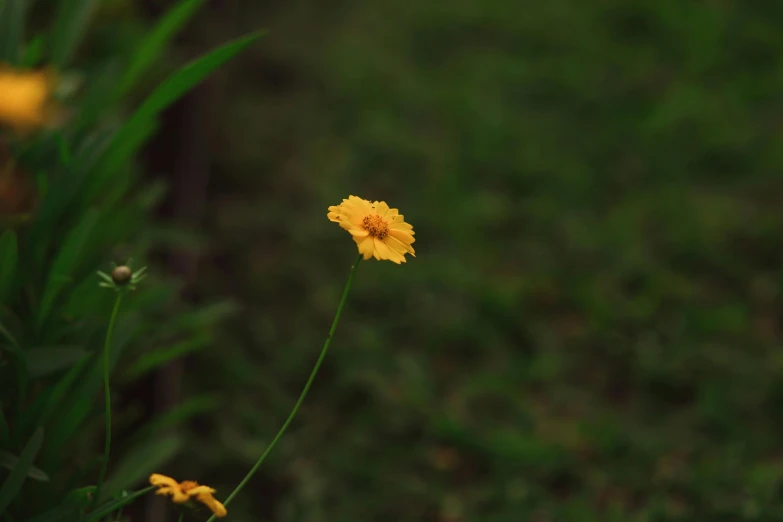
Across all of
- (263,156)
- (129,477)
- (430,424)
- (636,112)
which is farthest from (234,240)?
(636,112)

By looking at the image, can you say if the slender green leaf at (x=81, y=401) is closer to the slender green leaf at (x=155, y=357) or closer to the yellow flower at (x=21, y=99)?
the slender green leaf at (x=155, y=357)

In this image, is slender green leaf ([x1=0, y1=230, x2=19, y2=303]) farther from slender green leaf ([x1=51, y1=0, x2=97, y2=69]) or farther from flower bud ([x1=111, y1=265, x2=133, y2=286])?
slender green leaf ([x1=51, y1=0, x2=97, y2=69])

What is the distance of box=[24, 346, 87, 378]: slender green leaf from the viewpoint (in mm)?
1052

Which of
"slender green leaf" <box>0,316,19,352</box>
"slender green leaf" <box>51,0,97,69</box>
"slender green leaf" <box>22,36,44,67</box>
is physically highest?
"slender green leaf" <box>51,0,97,69</box>

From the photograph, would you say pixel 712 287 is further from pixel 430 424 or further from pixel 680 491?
pixel 430 424

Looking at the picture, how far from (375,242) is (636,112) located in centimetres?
232

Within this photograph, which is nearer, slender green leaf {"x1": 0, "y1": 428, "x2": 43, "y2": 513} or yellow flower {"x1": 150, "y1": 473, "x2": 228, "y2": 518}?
yellow flower {"x1": 150, "y1": 473, "x2": 228, "y2": 518}

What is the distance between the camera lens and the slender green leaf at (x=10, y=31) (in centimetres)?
134

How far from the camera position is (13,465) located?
973 millimetres

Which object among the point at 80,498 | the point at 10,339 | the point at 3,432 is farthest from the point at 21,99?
the point at 80,498

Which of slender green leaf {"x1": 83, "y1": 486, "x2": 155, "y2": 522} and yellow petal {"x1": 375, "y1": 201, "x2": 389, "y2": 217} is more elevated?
yellow petal {"x1": 375, "y1": 201, "x2": 389, "y2": 217}

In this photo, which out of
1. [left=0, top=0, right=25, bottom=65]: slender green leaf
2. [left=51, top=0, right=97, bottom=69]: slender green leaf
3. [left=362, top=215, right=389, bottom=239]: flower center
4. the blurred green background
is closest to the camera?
[left=362, top=215, right=389, bottom=239]: flower center

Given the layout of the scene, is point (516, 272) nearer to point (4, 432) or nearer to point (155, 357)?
point (155, 357)

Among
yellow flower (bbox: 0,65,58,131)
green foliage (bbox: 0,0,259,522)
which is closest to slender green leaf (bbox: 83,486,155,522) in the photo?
green foliage (bbox: 0,0,259,522)
